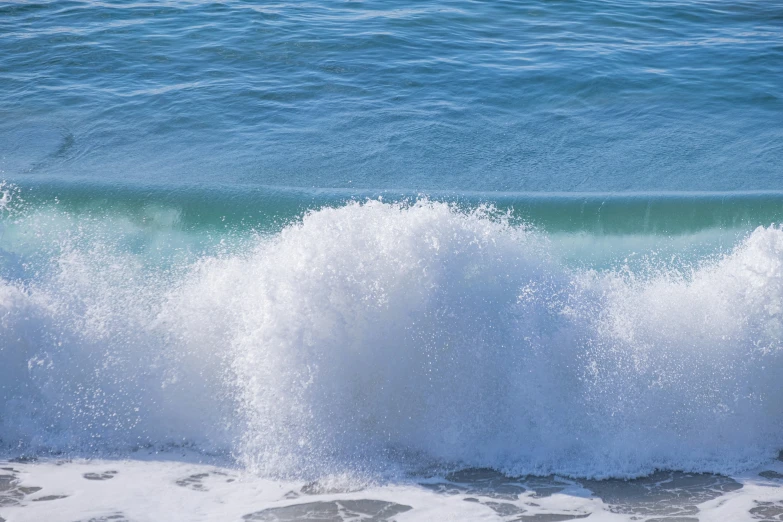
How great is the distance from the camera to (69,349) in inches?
210

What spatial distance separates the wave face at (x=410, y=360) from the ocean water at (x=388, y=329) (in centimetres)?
1

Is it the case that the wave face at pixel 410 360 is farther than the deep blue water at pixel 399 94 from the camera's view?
A: No

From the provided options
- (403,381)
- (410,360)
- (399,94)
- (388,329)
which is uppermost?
(399,94)

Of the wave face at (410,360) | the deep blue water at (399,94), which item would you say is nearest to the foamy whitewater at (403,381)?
the wave face at (410,360)

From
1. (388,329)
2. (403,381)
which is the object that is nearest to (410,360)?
(403,381)

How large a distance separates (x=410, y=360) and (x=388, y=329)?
0.82ft

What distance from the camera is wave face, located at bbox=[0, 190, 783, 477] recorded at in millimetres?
4941

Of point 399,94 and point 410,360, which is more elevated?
point 399,94

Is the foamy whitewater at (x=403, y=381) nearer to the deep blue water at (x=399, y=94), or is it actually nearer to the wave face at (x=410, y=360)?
the wave face at (x=410, y=360)

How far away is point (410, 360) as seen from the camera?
17.0 ft

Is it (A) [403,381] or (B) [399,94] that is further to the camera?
(B) [399,94]

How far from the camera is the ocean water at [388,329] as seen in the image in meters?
4.69

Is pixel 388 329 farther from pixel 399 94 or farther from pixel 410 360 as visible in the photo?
pixel 399 94

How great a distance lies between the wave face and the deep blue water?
2.48 m
